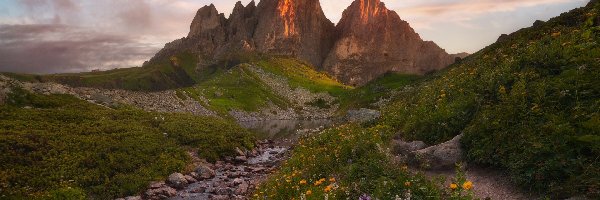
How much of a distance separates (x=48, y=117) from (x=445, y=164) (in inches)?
1481

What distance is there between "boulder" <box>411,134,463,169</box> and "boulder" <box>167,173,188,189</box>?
17969mm

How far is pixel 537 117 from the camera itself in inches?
473

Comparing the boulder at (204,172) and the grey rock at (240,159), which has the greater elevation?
the boulder at (204,172)

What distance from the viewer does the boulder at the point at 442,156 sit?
44.9ft

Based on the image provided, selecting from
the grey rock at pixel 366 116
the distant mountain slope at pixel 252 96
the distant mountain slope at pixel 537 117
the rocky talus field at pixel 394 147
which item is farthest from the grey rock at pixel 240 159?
the distant mountain slope at pixel 252 96

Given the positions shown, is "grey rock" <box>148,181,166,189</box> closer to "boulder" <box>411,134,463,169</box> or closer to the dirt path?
"boulder" <box>411,134,463,169</box>

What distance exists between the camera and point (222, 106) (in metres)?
115

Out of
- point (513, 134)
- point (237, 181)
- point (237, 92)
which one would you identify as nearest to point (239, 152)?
point (237, 181)

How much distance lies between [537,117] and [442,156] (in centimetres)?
315

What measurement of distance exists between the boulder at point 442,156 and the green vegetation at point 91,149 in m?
16.1

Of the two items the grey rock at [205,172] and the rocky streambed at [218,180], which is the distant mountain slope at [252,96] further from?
the grey rock at [205,172]

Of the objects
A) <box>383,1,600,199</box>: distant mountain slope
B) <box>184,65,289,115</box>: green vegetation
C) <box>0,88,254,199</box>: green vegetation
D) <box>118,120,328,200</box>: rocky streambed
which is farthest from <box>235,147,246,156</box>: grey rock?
<box>184,65,289,115</box>: green vegetation

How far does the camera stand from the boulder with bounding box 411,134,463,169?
13.7 metres

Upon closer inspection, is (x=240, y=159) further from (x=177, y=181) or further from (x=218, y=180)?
(x=177, y=181)
